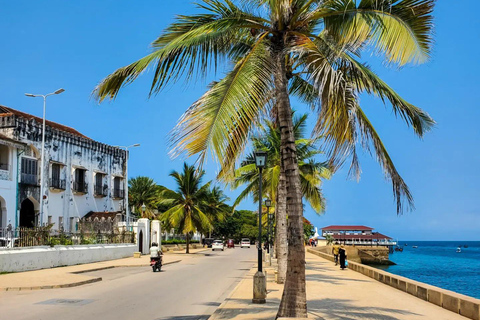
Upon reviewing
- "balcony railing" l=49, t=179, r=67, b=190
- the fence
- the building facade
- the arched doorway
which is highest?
"balcony railing" l=49, t=179, r=67, b=190

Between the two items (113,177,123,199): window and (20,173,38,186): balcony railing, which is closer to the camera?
(20,173,38,186): balcony railing

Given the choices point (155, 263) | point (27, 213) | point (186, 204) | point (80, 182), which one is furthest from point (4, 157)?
point (186, 204)

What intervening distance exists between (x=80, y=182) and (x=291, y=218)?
3741cm

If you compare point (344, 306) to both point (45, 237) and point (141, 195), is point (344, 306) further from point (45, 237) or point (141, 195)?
point (141, 195)

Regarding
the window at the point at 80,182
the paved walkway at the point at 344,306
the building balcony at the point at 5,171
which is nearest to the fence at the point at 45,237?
the building balcony at the point at 5,171

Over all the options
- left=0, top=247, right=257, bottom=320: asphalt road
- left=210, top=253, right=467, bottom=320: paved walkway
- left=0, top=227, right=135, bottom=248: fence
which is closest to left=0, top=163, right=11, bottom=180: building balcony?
left=0, top=227, right=135, bottom=248: fence

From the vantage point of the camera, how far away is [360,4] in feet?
28.3

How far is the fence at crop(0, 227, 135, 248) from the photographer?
2291 cm

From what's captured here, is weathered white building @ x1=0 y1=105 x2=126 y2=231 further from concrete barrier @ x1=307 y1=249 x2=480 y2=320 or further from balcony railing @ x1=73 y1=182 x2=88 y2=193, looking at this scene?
concrete barrier @ x1=307 y1=249 x2=480 y2=320

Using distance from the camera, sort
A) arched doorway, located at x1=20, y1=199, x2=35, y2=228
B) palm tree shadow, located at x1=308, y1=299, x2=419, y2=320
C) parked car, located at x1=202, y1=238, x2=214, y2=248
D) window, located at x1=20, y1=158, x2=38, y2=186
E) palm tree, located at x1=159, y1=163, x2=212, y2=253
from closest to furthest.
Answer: palm tree shadow, located at x1=308, y1=299, x2=419, y2=320 → window, located at x1=20, y1=158, x2=38, y2=186 → arched doorway, located at x1=20, y1=199, x2=35, y2=228 → palm tree, located at x1=159, y1=163, x2=212, y2=253 → parked car, located at x1=202, y1=238, x2=214, y2=248

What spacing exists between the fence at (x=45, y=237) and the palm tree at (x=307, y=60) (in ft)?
56.1

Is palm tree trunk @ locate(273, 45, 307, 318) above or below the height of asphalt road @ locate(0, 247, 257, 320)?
above

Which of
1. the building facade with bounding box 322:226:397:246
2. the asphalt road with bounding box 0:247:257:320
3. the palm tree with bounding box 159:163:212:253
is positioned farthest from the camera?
the building facade with bounding box 322:226:397:246

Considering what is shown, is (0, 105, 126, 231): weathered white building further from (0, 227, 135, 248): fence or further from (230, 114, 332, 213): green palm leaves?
(230, 114, 332, 213): green palm leaves
